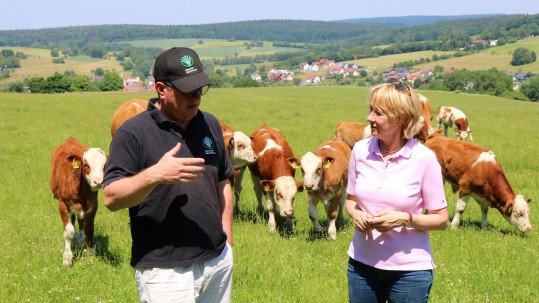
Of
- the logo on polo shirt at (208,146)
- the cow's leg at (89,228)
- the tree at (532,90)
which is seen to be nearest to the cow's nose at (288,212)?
the cow's leg at (89,228)

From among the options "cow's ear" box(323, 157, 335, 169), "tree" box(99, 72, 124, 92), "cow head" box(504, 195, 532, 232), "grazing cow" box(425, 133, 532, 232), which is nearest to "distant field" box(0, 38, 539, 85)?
"tree" box(99, 72, 124, 92)

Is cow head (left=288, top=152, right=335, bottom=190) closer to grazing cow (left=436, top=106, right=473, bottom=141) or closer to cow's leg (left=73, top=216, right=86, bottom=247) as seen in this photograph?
cow's leg (left=73, top=216, right=86, bottom=247)

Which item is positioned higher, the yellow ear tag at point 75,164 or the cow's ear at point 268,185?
the yellow ear tag at point 75,164

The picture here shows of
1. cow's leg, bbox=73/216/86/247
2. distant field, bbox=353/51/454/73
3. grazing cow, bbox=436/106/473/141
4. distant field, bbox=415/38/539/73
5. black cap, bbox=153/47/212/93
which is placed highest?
black cap, bbox=153/47/212/93

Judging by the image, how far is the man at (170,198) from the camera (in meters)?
3.44

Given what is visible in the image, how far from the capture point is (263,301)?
6.46 meters

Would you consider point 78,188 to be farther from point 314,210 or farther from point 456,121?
point 456,121

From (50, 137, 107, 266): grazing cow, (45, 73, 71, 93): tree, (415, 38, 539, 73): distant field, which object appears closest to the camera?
(50, 137, 107, 266): grazing cow

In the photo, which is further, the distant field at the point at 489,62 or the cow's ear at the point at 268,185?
the distant field at the point at 489,62

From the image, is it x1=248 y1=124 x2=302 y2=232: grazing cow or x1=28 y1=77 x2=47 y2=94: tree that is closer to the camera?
x1=248 y1=124 x2=302 y2=232: grazing cow

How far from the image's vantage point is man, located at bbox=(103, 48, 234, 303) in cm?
344

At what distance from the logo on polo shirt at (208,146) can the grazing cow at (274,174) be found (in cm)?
515

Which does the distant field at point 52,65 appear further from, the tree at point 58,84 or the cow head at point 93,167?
the cow head at point 93,167

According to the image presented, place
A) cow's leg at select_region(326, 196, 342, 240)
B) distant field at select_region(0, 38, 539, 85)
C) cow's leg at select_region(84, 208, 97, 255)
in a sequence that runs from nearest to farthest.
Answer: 1. cow's leg at select_region(84, 208, 97, 255)
2. cow's leg at select_region(326, 196, 342, 240)
3. distant field at select_region(0, 38, 539, 85)
